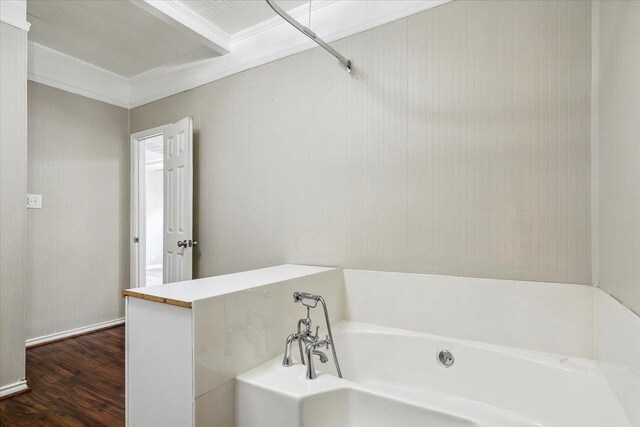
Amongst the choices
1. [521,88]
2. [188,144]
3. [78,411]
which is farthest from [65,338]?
[521,88]

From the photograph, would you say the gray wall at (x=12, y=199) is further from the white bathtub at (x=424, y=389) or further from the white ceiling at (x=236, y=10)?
the white bathtub at (x=424, y=389)

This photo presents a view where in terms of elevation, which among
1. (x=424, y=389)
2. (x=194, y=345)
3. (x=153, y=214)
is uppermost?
(x=153, y=214)

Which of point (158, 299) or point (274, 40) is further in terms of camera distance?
point (274, 40)

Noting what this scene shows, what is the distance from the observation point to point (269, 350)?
1.61 metres

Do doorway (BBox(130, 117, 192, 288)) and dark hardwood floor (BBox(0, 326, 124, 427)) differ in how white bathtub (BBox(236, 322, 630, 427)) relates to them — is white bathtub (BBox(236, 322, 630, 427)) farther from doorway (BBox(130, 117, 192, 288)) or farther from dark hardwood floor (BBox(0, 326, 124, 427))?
doorway (BBox(130, 117, 192, 288))

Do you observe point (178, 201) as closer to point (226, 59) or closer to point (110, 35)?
point (226, 59)

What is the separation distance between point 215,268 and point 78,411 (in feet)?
4.42

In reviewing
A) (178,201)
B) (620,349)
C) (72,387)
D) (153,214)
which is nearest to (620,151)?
(620,349)

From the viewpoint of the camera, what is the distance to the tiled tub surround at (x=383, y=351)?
1.30m

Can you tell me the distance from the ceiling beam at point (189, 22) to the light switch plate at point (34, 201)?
2.04 meters

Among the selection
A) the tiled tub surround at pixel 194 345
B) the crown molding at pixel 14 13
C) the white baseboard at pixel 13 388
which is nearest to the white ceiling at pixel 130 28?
the crown molding at pixel 14 13

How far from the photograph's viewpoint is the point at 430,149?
6.72 ft

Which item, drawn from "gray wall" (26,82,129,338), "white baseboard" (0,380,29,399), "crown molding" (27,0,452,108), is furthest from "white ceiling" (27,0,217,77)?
"white baseboard" (0,380,29,399)

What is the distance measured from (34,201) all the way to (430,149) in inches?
138
